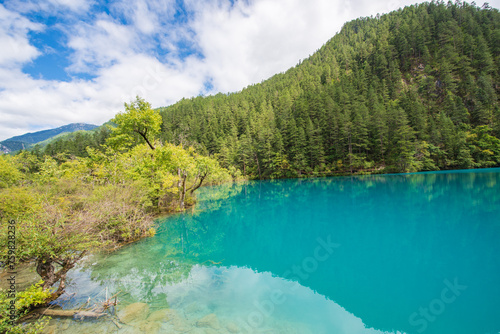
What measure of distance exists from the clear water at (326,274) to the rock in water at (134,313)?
246 mm

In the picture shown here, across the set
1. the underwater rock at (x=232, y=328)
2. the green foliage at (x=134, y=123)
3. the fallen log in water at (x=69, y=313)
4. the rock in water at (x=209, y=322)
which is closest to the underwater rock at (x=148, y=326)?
the rock in water at (x=209, y=322)

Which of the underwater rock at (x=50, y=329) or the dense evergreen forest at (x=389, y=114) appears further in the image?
the dense evergreen forest at (x=389, y=114)

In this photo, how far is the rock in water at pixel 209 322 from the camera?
4.88m

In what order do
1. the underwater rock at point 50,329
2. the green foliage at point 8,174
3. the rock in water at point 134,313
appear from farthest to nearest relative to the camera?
the green foliage at point 8,174 < the rock in water at point 134,313 < the underwater rock at point 50,329

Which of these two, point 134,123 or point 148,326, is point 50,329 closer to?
point 148,326

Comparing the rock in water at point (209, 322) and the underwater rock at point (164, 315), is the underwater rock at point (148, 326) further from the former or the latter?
the rock in water at point (209, 322)

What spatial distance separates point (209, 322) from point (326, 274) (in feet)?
13.3

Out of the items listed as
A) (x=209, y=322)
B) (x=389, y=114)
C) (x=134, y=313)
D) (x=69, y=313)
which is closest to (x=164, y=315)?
(x=134, y=313)

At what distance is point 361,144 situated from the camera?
1801 inches

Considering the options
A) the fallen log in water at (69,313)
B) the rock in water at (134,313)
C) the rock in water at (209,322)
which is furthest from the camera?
the rock in water at (134,313)

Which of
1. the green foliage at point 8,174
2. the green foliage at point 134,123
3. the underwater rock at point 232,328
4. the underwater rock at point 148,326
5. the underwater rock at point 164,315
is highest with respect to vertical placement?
the green foliage at point 134,123

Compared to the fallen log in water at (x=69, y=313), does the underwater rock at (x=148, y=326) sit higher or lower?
lower

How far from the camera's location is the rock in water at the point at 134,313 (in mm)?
5121

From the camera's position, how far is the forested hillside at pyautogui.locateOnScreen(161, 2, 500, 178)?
43975mm
